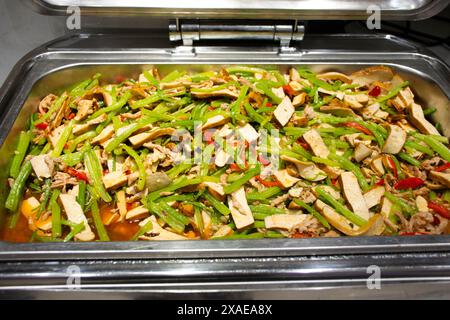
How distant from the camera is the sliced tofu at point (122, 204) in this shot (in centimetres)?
155

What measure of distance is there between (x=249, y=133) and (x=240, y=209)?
0.45 meters

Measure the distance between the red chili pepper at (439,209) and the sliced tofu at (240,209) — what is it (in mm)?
837

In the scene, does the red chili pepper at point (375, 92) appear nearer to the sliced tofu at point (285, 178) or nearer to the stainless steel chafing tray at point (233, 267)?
the sliced tofu at point (285, 178)

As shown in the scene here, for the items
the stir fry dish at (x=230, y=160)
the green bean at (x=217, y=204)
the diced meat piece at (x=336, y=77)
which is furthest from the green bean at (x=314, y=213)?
the diced meat piece at (x=336, y=77)

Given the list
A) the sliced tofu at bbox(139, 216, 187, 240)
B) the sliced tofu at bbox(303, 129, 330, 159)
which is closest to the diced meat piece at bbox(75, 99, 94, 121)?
the sliced tofu at bbox(139, 216, 187, 240)

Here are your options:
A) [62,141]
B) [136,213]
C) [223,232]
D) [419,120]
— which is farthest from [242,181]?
[419,120]

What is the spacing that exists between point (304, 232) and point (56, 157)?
1251mm

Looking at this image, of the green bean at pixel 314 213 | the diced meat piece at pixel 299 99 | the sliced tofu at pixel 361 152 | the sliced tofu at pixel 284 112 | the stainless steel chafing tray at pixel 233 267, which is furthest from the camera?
the diced meat piece at pixel 299 99

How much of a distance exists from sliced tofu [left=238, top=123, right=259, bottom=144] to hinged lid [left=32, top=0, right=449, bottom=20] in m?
0.62

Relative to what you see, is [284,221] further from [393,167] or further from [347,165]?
[393,167]

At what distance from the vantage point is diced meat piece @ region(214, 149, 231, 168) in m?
1.67

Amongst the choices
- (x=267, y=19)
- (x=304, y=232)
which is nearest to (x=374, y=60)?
(x=267, y=19)

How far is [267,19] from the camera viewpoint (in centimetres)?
194

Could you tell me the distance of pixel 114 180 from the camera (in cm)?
160
